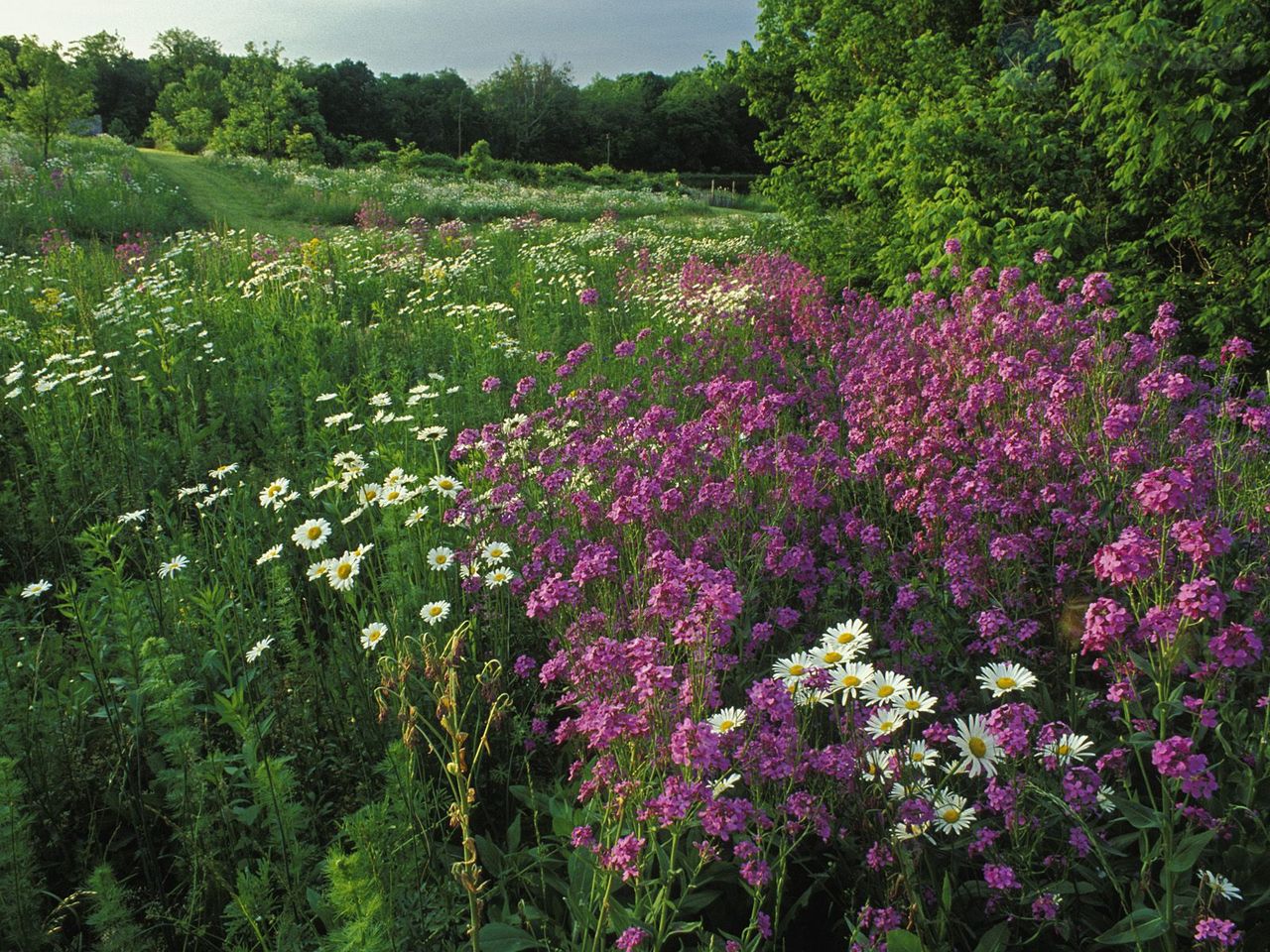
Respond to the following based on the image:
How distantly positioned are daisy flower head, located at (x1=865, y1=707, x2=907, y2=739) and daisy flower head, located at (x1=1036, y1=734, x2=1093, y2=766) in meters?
0.31

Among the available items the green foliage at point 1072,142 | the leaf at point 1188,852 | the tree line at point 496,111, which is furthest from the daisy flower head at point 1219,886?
the tree line at point 496,111

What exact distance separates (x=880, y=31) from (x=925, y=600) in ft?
28.7

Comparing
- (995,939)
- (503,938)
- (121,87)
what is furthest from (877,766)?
(121,87)

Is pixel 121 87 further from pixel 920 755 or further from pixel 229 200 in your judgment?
pixel 920 755

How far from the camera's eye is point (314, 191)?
2212 cm

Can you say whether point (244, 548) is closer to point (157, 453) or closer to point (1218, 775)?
point (157, 453)

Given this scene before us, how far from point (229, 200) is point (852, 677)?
80.2ft

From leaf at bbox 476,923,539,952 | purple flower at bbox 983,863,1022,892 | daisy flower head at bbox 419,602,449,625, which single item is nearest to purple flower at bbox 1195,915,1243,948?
purple flower at bbox 983,863,1022,892

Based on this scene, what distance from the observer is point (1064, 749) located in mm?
1760

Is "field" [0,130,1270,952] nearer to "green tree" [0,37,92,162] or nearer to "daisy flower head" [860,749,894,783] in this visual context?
"daisy flower head" [860,749,894,783]

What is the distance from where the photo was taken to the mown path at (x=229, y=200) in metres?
17.6

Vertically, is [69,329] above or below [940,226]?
below

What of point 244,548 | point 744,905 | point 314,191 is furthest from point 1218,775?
point 314,191

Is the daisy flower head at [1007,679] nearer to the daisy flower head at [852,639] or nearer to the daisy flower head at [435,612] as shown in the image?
the daisy flower head at [852,639]
